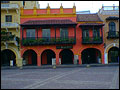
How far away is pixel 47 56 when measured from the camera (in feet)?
94.0

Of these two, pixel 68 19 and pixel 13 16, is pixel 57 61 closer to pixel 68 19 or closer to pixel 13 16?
pixel 68 19

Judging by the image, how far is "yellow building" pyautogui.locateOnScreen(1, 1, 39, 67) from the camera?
26.2 m

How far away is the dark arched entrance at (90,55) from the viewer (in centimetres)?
2880

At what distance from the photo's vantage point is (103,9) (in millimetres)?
28016

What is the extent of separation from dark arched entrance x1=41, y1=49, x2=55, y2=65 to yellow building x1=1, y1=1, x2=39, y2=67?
393 cm

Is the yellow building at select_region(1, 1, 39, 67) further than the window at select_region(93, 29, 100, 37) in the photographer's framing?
No

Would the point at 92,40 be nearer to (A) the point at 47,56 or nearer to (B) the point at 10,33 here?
(A) the point at 47,56

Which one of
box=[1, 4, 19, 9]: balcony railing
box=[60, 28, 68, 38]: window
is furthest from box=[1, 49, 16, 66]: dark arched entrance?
box=[60, 28, 68, 38]: window

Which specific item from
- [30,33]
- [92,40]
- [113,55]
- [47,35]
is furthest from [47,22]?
[113,55]

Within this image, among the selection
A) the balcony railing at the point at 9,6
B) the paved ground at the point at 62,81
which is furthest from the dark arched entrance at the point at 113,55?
the balcony railing at the point at 9,6

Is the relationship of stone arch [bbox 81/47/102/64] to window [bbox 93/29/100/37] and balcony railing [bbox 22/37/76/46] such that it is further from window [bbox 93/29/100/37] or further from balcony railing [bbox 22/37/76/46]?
balcony railing [bbox 22/37/76/46]

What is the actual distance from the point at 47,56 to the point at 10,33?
7300mm

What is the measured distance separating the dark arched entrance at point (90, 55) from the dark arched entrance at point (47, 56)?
5.43 meters

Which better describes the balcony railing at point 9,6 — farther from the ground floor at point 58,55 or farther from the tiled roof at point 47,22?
the ground floor at point 58,55
